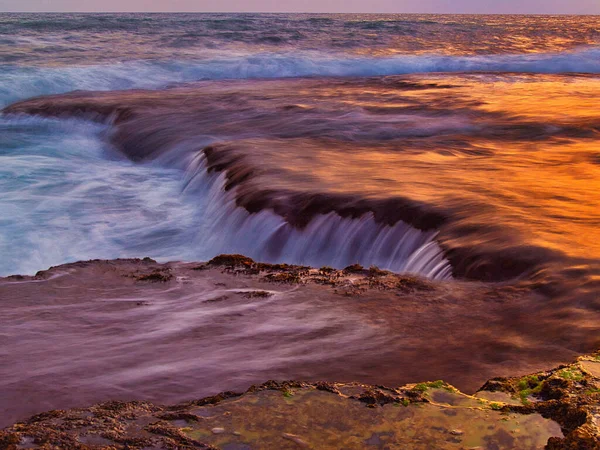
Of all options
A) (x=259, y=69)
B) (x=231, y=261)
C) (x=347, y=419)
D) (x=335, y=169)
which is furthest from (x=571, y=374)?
(x=259, y=69)

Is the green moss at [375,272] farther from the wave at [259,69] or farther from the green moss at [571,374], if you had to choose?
the wave at [259,69]

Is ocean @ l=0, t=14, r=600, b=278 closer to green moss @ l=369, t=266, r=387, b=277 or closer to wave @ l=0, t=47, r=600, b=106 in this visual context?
wave @ l=0, t=47, r=600, b=106

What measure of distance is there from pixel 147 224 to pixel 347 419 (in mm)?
5790

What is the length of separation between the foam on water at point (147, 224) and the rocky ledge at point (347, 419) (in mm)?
2002

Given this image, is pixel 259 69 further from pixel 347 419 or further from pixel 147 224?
pixel 347 419

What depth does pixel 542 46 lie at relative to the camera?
32.5 meters

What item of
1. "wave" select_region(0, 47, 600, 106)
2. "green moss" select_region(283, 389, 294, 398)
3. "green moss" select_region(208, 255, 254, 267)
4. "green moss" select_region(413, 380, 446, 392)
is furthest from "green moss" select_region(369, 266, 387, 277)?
"wave" select_region(0, 47, 600, 106)

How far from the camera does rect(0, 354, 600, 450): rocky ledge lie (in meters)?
2.46

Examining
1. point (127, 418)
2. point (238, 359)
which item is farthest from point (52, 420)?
point (238, 359)

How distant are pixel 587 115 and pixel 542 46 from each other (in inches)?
936

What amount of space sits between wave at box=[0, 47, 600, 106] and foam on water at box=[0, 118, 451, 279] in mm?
6863

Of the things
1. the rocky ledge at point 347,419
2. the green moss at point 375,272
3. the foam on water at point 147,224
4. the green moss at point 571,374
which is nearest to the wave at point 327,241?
the foam on water at point 147,224

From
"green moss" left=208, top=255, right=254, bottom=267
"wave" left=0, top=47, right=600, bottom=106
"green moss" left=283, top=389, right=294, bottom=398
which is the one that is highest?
"wave" left=0, top=47, right=600, bottom=106

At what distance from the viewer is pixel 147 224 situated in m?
8.05
